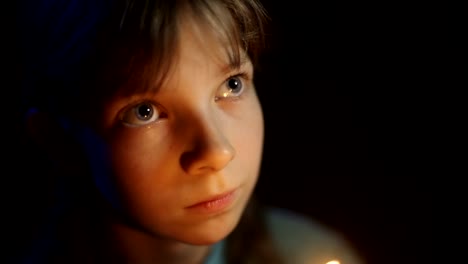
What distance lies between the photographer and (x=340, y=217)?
3.92 feet

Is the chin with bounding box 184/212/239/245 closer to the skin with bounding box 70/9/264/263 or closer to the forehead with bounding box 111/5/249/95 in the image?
the skin with bounding box 70/9/264/263

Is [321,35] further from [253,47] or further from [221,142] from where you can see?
[221,142]

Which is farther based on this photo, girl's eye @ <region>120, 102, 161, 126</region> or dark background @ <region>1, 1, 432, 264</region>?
dark background @ <region>1, 1, 432, 264</region>

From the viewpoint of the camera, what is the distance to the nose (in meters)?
0.66

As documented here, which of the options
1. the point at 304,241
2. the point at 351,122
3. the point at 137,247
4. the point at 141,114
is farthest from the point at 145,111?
the point at 351,122

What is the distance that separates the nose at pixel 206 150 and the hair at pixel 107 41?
7 centimetres

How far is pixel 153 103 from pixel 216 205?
0.47ft

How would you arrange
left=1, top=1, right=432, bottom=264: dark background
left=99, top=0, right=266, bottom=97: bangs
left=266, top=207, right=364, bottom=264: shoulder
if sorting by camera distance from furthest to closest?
1. left=1, top=1, right=432, bottom=264: dark background
2. left=266, top=207, right=364, bottom=264: shoulder
3. left=99, top=0, right=266, bottom=97: bangs

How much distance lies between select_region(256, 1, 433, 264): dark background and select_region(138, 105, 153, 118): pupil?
419mm

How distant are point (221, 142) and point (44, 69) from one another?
0.23 metres

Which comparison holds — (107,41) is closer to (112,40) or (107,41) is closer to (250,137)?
(112,40)

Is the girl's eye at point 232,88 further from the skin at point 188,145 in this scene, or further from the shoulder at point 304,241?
the shoulder at point 304,241

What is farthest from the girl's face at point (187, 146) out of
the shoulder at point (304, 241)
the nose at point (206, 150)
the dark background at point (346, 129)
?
the dark background at point (346, 129)

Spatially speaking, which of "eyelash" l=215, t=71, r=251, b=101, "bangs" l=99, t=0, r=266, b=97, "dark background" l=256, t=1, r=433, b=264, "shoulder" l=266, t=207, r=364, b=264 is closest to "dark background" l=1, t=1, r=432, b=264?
"dark background" l=256, t=1, r=433, b=264
